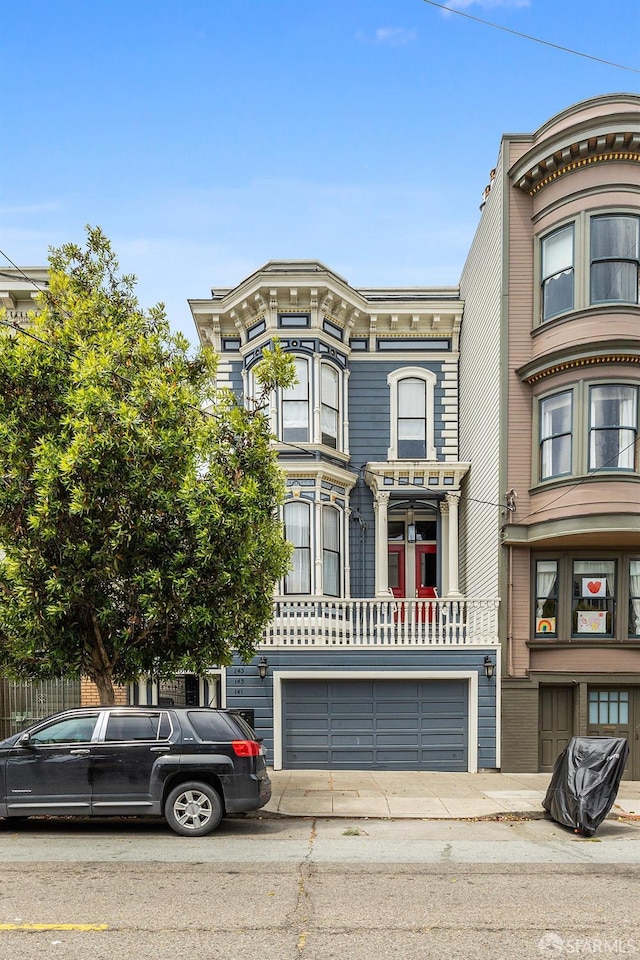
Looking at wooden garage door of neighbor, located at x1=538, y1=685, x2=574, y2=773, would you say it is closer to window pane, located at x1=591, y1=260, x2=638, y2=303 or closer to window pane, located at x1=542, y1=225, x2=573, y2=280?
window pane, located at x1=591, y1=260, x2=638, y2=303

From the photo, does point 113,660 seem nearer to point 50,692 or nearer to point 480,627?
point 50,692

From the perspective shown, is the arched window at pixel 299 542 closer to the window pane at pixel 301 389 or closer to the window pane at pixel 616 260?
the window pane at pixel 301 389

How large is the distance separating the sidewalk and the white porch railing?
2.54m

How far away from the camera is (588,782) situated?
10.6m

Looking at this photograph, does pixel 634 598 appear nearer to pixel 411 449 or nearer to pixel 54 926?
pixel 411 449

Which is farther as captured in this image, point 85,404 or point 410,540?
point 410,540

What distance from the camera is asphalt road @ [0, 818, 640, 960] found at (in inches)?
238

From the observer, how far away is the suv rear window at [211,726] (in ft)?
33.3

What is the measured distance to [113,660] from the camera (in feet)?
38.8

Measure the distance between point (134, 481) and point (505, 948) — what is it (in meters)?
7.02

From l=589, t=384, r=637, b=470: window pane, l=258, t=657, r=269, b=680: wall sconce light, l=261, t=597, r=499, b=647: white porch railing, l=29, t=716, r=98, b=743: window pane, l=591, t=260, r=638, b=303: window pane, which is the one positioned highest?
l=591, t=260, r=638, b=303: window pane

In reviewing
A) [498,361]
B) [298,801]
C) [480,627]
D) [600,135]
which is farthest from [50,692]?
[600,135]

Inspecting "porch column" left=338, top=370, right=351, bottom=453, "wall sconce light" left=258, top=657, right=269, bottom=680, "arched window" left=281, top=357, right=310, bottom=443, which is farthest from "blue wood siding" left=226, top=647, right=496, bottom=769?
"porch column" left=338, top=370, right=351, bottom=453

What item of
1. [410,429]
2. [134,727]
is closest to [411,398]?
[410,429]
